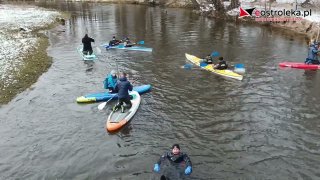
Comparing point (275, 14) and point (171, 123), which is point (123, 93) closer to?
point (171, 123)

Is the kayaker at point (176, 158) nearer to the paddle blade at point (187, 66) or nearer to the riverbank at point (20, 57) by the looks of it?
the riverbank at point (20, 57)

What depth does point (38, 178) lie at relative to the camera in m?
12.1

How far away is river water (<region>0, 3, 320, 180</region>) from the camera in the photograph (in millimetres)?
12719

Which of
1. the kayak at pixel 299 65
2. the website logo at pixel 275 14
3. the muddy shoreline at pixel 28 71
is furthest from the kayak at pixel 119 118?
the website logo at pixel 275 14

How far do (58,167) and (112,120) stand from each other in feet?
12.4

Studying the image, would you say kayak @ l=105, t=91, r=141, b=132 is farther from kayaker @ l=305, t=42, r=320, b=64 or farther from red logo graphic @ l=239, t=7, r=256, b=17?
red logo graphic @ l=239, t=7, r=256, b=17

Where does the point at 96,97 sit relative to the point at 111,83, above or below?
below

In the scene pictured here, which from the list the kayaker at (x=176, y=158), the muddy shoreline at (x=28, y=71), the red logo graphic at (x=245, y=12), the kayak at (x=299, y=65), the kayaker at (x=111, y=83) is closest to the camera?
the kayaker at (x=176, y=158)

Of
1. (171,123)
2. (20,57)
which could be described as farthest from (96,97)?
(20,57)

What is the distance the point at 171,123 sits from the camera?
16.1 meters

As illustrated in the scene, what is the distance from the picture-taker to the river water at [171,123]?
1272cm

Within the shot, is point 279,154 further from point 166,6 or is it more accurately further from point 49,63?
point 166,6

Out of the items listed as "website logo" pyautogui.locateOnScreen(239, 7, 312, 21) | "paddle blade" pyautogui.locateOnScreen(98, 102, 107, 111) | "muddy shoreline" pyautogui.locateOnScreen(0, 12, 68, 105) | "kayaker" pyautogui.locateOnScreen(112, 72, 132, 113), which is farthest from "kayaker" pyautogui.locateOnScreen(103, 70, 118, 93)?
"website logo" pyautogui.locateOnScreen(239, 7, 312, 21)

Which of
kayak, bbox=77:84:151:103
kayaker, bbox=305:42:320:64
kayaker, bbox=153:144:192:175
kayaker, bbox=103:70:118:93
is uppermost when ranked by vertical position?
kayaker, bbox=305:42:320:64
